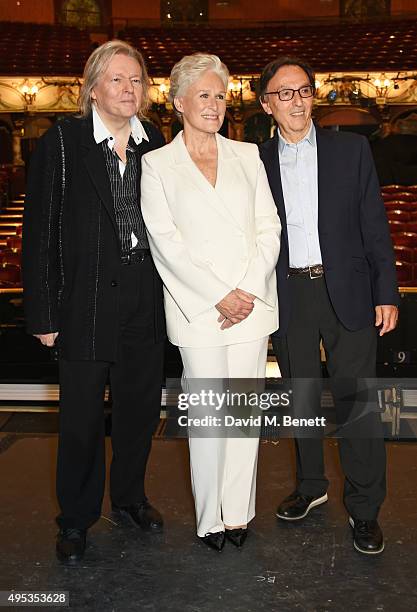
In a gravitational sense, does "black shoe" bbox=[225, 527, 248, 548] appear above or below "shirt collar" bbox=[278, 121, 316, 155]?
below

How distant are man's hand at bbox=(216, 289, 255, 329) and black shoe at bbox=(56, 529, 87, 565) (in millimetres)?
783

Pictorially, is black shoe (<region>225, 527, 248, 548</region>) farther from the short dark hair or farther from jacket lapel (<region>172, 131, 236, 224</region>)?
the short dark hair

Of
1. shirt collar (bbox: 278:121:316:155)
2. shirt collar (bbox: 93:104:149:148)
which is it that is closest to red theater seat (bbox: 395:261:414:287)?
shirt collar (bbox: 278:121:316:155)

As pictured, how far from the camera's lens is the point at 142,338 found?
2.37m

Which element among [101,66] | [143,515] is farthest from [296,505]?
[101,66]

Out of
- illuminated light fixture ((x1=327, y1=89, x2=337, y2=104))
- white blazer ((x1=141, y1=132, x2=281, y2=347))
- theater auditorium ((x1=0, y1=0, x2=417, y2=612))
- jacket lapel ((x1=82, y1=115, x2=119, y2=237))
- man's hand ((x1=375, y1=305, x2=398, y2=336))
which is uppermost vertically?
illuminated light fixture ((x1=327, y1=89, x2=337, y2=104))

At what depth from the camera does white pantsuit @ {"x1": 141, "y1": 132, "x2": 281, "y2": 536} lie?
85.4 inches

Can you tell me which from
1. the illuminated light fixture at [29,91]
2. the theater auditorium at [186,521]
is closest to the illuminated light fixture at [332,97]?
the theater auditorium at [186,521]

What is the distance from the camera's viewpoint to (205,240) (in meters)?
2.17

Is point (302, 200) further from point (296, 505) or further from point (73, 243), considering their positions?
point (296, 505)

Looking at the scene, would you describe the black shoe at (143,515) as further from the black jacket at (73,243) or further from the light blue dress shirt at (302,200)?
→ the light blue dress shirt at (302,200)

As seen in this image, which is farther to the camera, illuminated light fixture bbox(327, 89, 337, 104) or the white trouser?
illuminated light fixture bbox(327, 89, 337, 104)

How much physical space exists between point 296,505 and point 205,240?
0.93 metres

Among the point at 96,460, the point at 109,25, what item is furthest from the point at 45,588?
the point at 109,25
